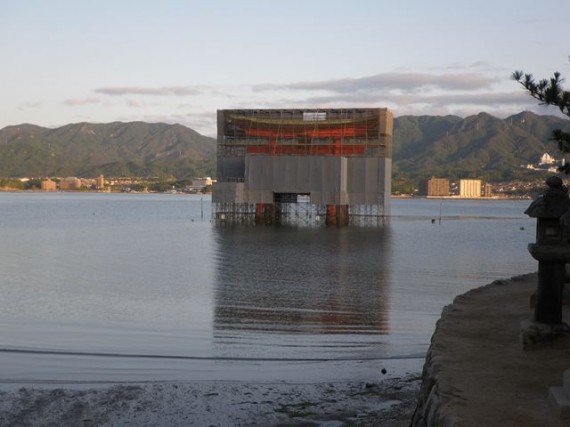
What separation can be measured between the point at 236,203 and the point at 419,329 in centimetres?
5615

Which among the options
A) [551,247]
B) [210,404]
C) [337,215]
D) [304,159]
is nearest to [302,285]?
[210,404]

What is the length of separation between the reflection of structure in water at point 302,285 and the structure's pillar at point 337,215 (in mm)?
20681

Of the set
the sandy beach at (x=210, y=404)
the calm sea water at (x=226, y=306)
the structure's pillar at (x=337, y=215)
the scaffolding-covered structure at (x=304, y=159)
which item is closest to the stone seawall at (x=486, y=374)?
the sandy beach at (x=210, y=404)

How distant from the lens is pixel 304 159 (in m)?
67.2

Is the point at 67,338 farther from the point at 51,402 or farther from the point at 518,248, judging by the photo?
the point at 518,248

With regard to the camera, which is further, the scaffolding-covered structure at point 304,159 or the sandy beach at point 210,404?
the scaffolding-covered structure at point 304,159

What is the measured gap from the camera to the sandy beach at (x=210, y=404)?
9867 mm

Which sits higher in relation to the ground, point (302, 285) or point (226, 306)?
point (226, 306)

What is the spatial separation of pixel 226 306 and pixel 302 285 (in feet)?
19.3

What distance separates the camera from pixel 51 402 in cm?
1057

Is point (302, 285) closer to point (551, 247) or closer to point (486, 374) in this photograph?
point (551, 247)

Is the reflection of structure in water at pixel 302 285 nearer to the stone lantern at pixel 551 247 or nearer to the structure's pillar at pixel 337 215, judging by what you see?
the stone lantern at pixel 551 247

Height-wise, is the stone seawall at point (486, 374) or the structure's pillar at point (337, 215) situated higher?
the stone seawall at point (486, 374)

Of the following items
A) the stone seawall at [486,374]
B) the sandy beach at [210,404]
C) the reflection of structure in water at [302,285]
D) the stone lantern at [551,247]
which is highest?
the stone lantern at [551,247]
